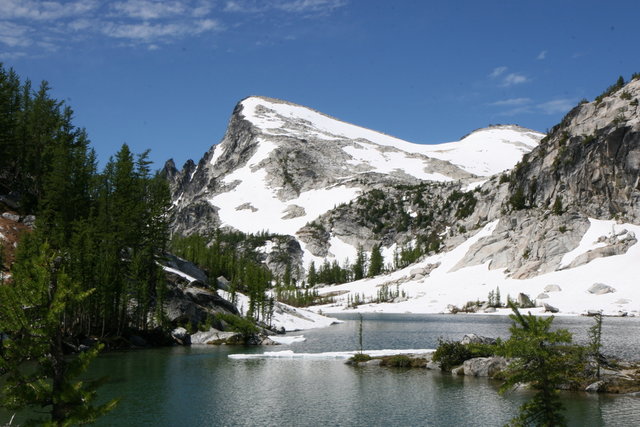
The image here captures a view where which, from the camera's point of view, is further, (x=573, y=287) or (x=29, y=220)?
(x=573, y=287)

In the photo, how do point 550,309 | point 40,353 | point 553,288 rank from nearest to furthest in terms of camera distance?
point 40,353, point 550,309, point 553,288

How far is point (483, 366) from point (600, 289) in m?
119

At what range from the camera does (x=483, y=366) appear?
52.8 metres

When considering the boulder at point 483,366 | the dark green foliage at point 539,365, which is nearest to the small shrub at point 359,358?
the boulder at point 483,366

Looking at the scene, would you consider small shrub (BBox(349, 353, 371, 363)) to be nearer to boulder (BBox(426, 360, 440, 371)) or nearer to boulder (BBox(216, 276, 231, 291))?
boulder (BBox(426, 360, 440, 371))

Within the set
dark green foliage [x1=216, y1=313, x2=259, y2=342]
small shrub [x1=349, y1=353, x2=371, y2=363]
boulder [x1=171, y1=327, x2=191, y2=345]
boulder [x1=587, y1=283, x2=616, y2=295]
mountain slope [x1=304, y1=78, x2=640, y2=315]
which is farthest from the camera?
mountain slope [x1=304, y1=78, x2=640, y2=315]

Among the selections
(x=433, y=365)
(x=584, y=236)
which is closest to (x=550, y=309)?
(x=584, y=236)

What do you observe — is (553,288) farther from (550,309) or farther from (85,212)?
(85,212)

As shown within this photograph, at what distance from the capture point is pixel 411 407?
3962cm

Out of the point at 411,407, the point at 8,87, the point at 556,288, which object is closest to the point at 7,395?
the point at 411,407

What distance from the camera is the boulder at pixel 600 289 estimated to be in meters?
151

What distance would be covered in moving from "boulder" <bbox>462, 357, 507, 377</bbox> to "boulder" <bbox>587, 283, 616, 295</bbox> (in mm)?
116842

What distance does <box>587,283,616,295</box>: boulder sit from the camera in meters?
151

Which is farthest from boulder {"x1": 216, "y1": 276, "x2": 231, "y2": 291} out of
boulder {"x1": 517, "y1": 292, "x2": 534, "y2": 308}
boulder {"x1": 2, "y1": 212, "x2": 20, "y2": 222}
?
boulder {"x1": 517, "y1": 292, "x2": 534, "y2": 308}
